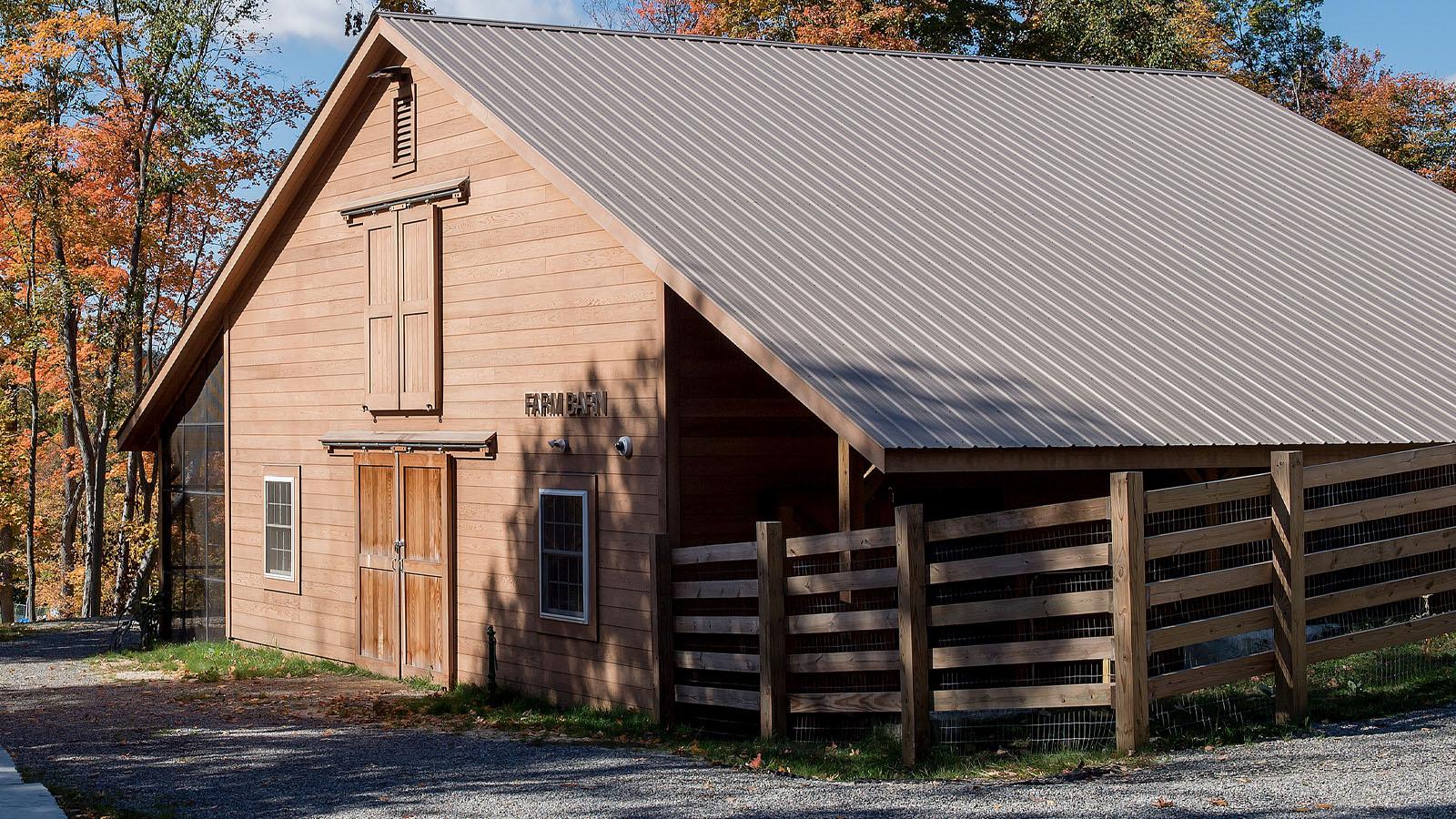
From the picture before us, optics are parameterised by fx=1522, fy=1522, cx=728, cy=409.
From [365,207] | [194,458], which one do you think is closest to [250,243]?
[365,207]

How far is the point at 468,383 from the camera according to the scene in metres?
15.3

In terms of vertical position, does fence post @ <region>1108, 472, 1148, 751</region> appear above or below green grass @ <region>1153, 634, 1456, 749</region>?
above

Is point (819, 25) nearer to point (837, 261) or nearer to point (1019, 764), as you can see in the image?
point (837, 261)

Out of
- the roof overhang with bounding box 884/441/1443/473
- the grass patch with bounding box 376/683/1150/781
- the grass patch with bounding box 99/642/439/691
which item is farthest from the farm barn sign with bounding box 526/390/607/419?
the roof overhang with bounding box 884/441/1443/473

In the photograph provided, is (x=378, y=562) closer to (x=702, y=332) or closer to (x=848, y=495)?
(x=702, y=332)

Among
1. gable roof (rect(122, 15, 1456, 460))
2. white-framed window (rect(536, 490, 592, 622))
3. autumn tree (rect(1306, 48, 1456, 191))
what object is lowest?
white-framed window (rect(536, 490, 592, 622))

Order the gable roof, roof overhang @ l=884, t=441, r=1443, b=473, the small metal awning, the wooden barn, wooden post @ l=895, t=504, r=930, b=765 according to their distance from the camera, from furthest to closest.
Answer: the small metal awning
the wooden barn
the gable roof
roof overhang @ l=884, t=441, r=1443, b=473
wooden post @ l=895, t=504, r=930, b=765

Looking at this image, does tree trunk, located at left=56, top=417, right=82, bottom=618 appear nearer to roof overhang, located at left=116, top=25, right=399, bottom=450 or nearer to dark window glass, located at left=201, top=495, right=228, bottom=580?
roof overhang, located at left=116, top=25, right=399, bottom=450

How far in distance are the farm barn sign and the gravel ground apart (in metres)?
3.01

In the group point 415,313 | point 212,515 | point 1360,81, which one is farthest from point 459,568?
point 1360,81

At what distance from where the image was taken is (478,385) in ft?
49.6

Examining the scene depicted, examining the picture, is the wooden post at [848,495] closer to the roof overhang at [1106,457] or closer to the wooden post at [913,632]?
the roof overhang at [1106,457]

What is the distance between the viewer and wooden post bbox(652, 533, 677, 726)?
11867 mm

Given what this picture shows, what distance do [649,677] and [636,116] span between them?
6.16 metres
